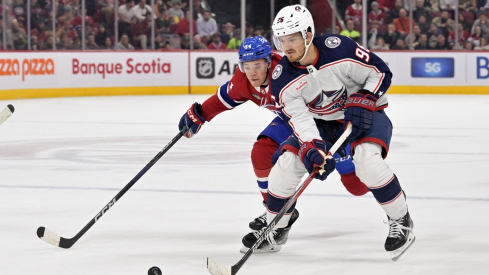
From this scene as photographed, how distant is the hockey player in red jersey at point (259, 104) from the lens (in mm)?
3527

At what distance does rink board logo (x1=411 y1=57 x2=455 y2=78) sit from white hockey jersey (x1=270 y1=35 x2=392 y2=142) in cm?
1050

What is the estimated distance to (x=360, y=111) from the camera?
3.26m

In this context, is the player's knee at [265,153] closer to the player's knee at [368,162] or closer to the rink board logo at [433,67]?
the player's knee at [368,162]

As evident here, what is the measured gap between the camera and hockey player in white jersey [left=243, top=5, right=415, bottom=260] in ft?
10.7

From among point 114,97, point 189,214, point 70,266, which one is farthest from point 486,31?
point 70,266

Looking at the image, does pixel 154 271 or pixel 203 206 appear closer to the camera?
pixel 154 271

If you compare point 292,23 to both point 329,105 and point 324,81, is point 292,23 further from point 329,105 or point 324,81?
point 329,105

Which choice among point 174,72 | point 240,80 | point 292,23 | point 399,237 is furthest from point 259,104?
point 174,72

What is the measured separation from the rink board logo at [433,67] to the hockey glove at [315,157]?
35.7ft

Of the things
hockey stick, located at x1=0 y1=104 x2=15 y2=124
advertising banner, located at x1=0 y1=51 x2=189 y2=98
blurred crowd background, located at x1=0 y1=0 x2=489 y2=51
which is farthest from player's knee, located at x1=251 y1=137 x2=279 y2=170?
blurred crowd background, located at x1=0 y1=0 x2=489 y2=51

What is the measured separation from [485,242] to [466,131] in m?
4.75

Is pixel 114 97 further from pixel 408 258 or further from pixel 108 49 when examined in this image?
pixel 408 258

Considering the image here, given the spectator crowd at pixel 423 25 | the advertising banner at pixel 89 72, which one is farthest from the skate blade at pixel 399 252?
the spectator crowd at pixel 423 25

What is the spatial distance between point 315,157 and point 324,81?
375 millimetres
